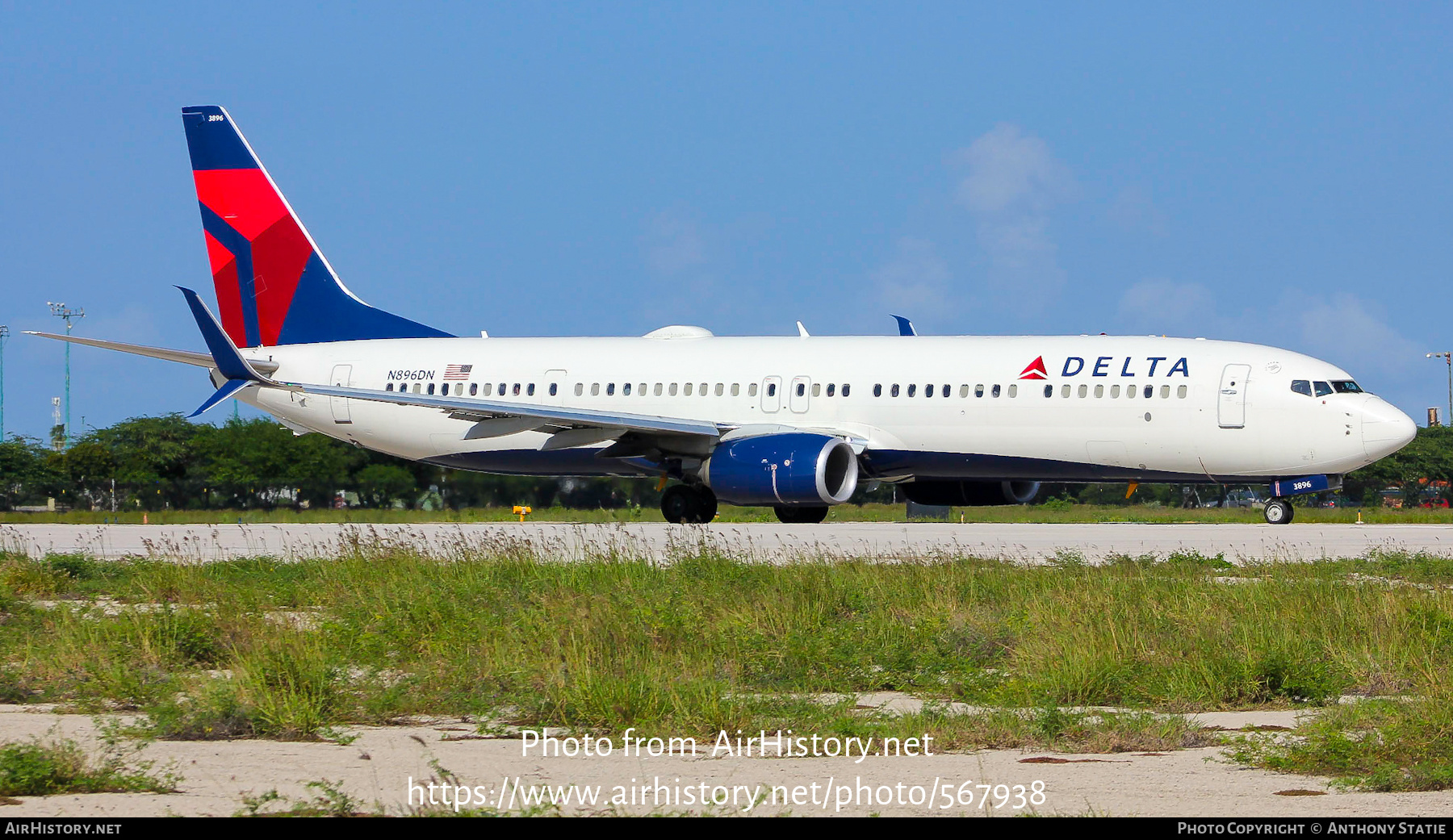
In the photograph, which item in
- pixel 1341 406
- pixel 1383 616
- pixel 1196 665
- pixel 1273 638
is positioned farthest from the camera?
pixel 1341 406

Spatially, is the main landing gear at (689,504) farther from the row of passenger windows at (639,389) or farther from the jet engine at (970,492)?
the jet engine at (970,492)

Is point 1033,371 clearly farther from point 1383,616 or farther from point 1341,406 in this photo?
point 1383,616

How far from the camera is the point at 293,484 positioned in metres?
34.4

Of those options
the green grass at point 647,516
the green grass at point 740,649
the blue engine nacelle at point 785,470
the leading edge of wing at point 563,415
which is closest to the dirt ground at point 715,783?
the green grass at point 740,649

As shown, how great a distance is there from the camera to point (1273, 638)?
968cm

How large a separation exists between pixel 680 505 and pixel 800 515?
3.15 m

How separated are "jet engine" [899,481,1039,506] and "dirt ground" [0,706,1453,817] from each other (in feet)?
64.8

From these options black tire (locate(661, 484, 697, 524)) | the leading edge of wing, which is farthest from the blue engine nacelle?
black tire (locate(661, 484, 697, 524))

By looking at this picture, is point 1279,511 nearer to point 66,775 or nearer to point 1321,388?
point 1321,388

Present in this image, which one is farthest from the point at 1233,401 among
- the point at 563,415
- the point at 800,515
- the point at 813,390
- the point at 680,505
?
the point at 563,415

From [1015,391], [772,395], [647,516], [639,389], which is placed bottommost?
[647,516]

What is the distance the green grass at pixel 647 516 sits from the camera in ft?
103
